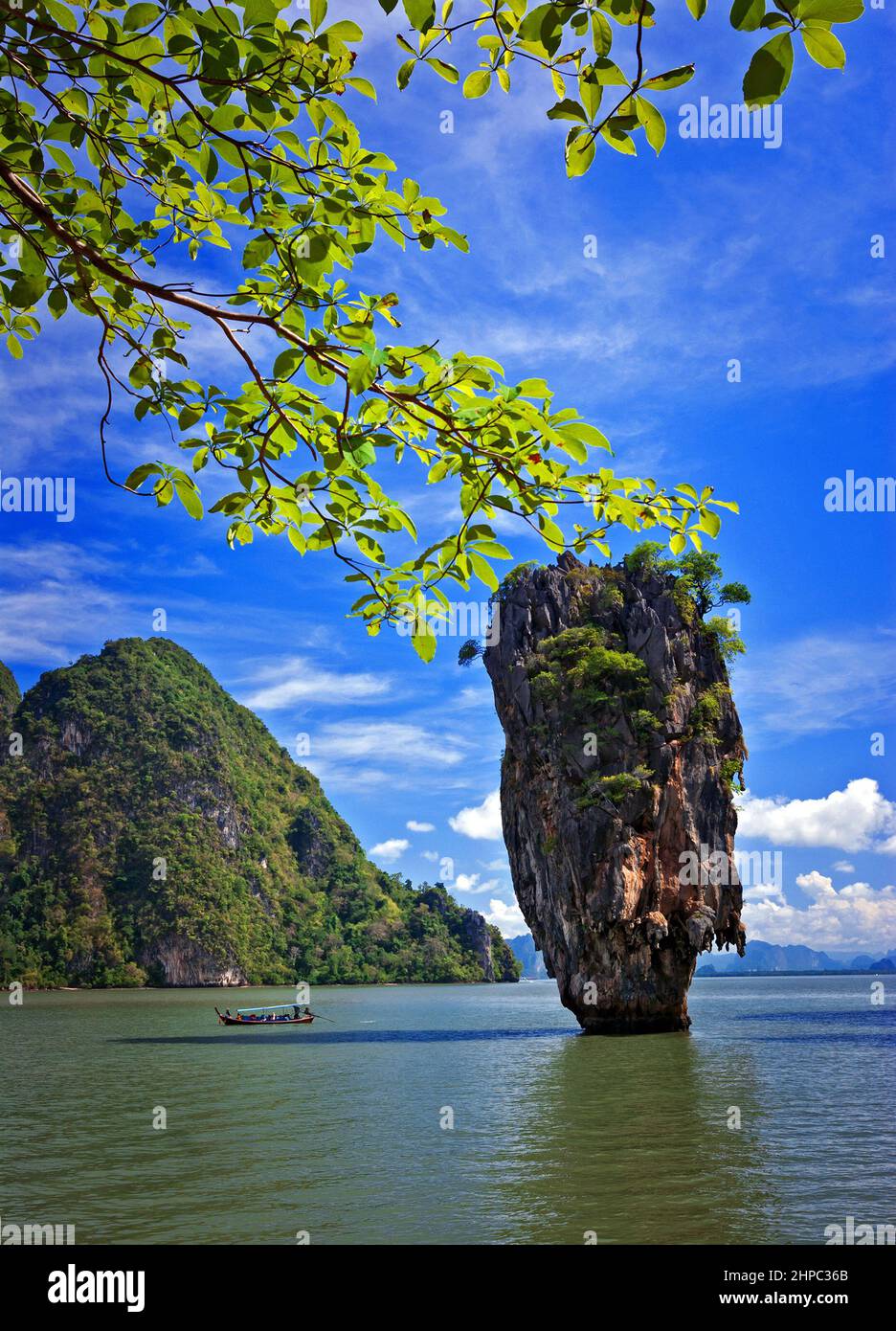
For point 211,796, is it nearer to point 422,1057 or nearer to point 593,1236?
point 422,1057

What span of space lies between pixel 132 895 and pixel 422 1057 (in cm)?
9000

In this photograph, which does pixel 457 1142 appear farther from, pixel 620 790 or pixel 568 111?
pixel 620 790

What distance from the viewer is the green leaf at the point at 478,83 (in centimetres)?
259

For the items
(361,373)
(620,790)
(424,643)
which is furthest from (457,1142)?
(620,790)

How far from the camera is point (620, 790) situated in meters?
33.3

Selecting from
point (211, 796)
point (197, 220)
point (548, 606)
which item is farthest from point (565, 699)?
point (211, 796)

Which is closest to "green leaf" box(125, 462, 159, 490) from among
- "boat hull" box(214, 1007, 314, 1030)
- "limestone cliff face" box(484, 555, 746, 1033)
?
"limestone cliff face" box(484, 555, 746, 1033)

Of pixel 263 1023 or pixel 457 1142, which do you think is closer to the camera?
pixel 457 1142

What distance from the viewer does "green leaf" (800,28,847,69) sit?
1.87m

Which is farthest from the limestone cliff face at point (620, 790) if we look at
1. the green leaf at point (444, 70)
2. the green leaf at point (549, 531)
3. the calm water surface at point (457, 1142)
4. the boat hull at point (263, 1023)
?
the green leaf at point (444, 70)

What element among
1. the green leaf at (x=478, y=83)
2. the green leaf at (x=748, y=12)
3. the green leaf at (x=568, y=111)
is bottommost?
the green leaf at (x=748, y=12)

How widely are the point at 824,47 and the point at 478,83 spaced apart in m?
1.07

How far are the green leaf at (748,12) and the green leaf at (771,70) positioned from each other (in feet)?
0.18

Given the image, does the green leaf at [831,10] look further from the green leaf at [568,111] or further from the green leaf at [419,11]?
the green leaf at [419,11]
